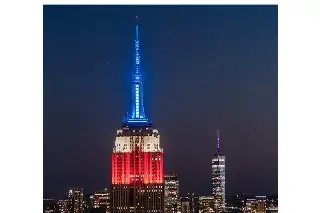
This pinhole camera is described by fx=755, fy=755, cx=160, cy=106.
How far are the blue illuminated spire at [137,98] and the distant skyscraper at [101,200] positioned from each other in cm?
53

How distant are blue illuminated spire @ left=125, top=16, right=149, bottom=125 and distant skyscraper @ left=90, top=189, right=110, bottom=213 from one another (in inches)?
20.8

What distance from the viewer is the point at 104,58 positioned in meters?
5.34

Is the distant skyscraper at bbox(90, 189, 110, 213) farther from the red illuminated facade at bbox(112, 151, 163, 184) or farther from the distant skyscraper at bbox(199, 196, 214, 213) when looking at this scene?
the distant skyscraper at bbox(199, 196, 214, 213)

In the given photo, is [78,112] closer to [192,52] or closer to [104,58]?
[104,58]

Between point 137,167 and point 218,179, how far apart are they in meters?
0.58

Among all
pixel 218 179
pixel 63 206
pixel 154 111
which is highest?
pixel 154 111

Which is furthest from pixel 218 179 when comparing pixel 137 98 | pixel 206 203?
pixel 137 98

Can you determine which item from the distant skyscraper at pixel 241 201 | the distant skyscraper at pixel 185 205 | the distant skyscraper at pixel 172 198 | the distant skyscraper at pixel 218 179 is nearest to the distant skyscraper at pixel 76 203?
the distant skyscraper at pixel 172 198

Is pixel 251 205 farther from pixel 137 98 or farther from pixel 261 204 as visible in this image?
pixel 137 98

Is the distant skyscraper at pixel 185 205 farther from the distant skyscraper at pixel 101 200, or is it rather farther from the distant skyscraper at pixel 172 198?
the distant skyscraper at pixel 101 200

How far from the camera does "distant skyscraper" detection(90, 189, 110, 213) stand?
5.23m

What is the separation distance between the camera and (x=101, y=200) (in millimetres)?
5254
